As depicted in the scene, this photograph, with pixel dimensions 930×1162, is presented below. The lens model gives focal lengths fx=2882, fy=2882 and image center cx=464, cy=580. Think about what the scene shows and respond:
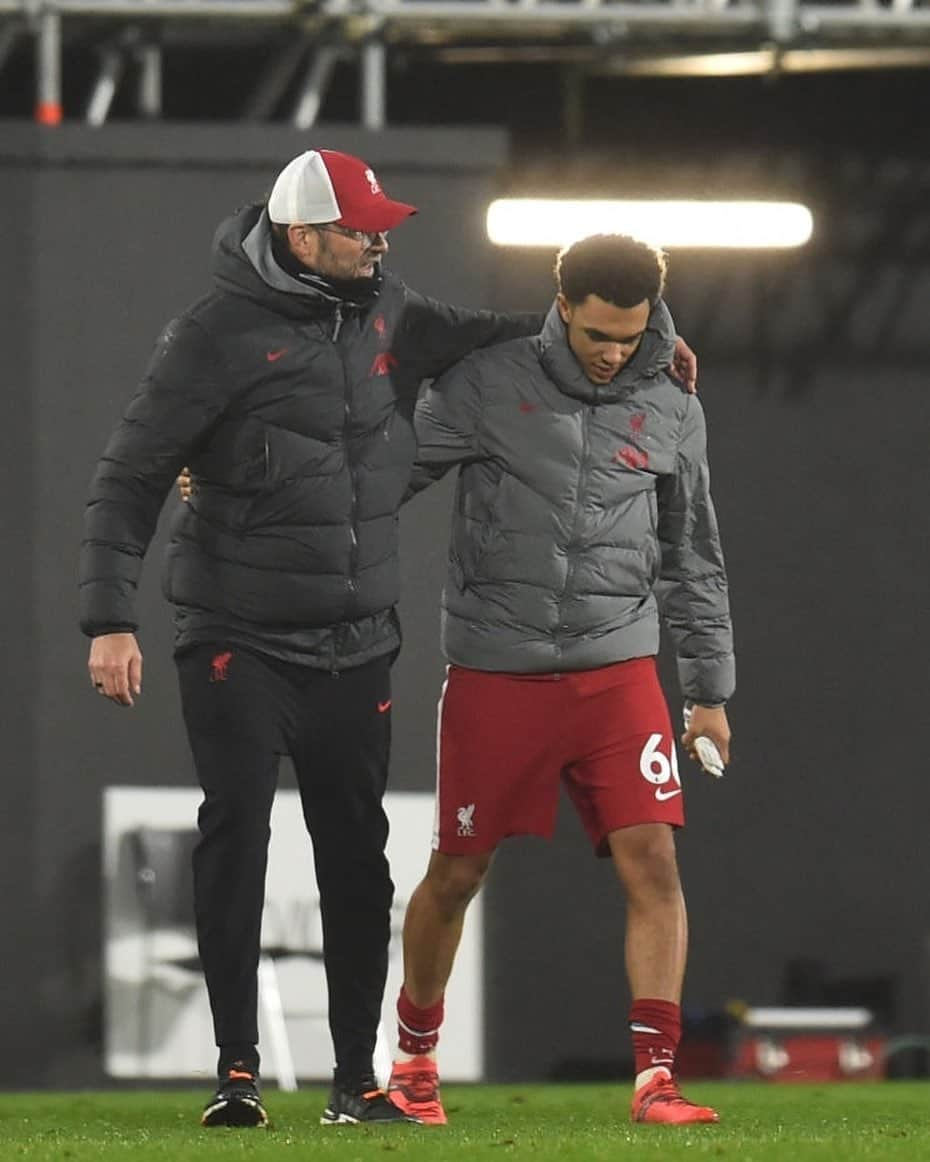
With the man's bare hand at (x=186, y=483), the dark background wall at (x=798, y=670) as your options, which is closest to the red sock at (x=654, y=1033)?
the man's bare hand at (x=186, y=483)

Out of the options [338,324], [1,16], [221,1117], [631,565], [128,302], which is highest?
[1,16]

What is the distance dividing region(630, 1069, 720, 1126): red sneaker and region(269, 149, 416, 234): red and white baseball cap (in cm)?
164

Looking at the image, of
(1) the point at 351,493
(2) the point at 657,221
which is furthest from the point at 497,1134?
(2) the point at 657,221

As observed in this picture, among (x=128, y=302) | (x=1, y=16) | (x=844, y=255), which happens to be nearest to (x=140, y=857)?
(x=128, y=302)

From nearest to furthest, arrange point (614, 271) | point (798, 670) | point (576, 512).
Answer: point (614, 271), point (576, 512), point (798, 670)

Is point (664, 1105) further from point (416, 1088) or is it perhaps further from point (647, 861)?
point (416, 1088)

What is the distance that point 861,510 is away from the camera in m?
10.3

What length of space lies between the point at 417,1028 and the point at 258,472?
3.88 feet

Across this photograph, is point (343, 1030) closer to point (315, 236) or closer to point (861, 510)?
point (315, 236)

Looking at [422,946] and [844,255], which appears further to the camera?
[844,255]

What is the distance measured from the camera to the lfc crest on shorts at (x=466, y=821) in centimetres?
550

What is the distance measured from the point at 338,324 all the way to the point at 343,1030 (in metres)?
1.31

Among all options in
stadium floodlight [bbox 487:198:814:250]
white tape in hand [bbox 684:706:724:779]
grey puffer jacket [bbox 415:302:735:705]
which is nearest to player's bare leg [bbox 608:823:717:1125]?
white tape in hand [bbox 684:706:724:779]

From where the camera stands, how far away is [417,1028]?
222 inches
